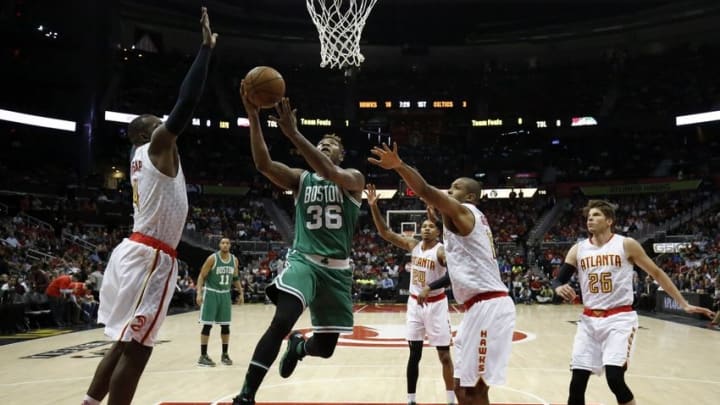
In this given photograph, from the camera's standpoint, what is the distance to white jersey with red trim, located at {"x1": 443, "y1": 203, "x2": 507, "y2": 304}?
479cm

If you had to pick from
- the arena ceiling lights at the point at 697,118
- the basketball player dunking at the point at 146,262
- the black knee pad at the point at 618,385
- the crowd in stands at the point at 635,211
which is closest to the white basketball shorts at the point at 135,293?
the basketball player dunking at the point at 146,262

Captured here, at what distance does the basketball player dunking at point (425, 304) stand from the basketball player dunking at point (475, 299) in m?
1.17

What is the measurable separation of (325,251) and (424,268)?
2807mm

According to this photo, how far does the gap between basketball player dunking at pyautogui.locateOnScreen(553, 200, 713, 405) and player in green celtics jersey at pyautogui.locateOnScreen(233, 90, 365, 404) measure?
200cm

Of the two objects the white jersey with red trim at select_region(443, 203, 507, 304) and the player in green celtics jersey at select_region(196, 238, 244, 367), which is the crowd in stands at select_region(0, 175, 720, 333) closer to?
the player in green celtics jersey at select_region(196, 238, 244, 367)

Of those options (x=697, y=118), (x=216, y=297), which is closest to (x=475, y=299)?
(x=216, y=297)

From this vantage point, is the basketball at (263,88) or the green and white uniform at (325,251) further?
the green and white uniform at (325,251)

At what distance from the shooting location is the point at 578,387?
16.4 feet

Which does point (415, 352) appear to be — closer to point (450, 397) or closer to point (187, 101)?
point (450, 397)

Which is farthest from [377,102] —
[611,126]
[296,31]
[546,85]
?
[611,126]

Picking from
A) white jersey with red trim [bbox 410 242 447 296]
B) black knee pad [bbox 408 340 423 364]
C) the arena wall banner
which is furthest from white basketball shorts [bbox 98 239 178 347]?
the arena wall banner

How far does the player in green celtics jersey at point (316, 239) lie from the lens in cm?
424

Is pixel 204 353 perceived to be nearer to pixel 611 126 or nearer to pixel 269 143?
pixel 269 143

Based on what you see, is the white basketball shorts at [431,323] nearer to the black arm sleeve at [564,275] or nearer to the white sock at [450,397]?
the white sock at [450,397]
